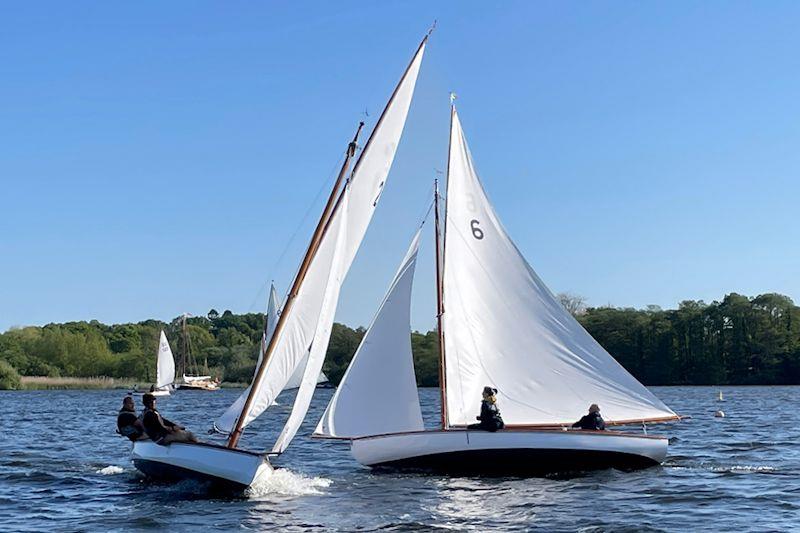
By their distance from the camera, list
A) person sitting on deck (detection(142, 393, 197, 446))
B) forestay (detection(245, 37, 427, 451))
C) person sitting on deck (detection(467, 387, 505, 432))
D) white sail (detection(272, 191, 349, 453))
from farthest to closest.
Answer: person sitting on deck (detection(467, 387, 505, 432)) → person sitting on deck (detection(142, 393, 197, 446)) → forestay (detection(245, 37, 427, 451)) → white sail (detection(272, 191, 349, 453))

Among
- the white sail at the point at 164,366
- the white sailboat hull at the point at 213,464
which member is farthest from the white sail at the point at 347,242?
the white sail at the point at 164,366

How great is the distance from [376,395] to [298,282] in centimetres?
444

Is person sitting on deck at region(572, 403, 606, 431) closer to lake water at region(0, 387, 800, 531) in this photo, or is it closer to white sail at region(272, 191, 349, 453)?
lake water at region(0, 387, 800, 531)

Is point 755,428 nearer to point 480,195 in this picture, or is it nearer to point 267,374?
point 480,195

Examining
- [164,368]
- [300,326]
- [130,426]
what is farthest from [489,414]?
[164,368]

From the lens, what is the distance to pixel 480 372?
23578 mm

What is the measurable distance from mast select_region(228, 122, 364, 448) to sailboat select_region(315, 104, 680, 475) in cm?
381

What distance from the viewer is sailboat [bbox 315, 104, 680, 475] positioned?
71.8ft

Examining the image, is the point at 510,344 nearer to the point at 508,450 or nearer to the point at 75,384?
the point at 508,450

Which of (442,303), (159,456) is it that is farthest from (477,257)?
(159,456)

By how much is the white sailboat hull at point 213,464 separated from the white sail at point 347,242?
930mm

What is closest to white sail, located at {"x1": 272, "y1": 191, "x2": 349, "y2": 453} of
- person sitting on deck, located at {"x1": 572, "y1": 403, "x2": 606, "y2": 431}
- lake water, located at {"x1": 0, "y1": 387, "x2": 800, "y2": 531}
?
lake water, located at {"x1": 0, "y1": 387, "x2": 800, "y2": 531}

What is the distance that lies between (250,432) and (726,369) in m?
85.0

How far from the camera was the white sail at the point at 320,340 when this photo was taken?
18.6m
